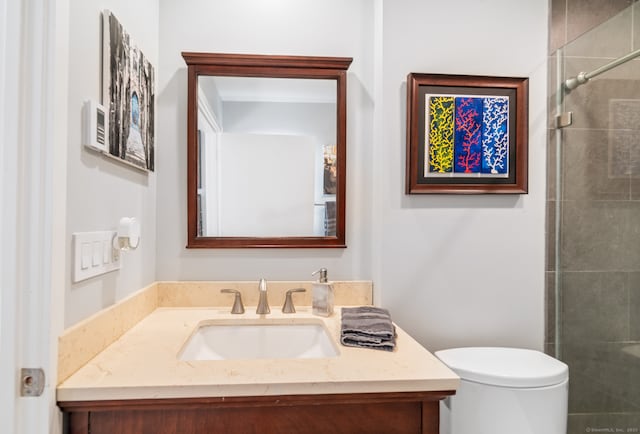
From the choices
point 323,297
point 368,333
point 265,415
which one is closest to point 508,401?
point 368,333

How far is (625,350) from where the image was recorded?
148 cm

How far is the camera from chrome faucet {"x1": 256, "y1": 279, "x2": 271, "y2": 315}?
1.52 meters

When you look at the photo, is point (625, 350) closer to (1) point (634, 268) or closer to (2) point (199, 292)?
(1) point (634, 268)

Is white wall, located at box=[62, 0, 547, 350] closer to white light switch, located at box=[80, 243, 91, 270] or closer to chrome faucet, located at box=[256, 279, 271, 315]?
chrome faucet, located at box=[256, 279, 271, 315]

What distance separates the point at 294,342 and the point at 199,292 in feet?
1.51

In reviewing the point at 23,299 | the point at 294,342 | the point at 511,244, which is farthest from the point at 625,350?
the point at 23,299

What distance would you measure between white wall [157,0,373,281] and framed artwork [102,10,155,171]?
0.13m

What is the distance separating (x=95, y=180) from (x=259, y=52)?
0.89 m

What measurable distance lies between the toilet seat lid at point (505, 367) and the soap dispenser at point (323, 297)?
16.7 inches

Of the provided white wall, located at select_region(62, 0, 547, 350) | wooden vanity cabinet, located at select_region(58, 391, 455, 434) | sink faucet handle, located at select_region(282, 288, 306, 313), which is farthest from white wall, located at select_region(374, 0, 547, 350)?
wooden vanity cabinet, located at select_region(58, 391, 455, 434)

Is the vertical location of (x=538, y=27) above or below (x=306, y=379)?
above

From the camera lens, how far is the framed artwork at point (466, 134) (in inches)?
63.3

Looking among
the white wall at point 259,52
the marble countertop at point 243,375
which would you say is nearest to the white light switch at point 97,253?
the marble countertop at point 243,375

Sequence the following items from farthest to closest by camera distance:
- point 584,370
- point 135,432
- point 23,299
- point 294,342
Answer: point 584,370 < point 294,342 < point 135,432 < point 23,299
